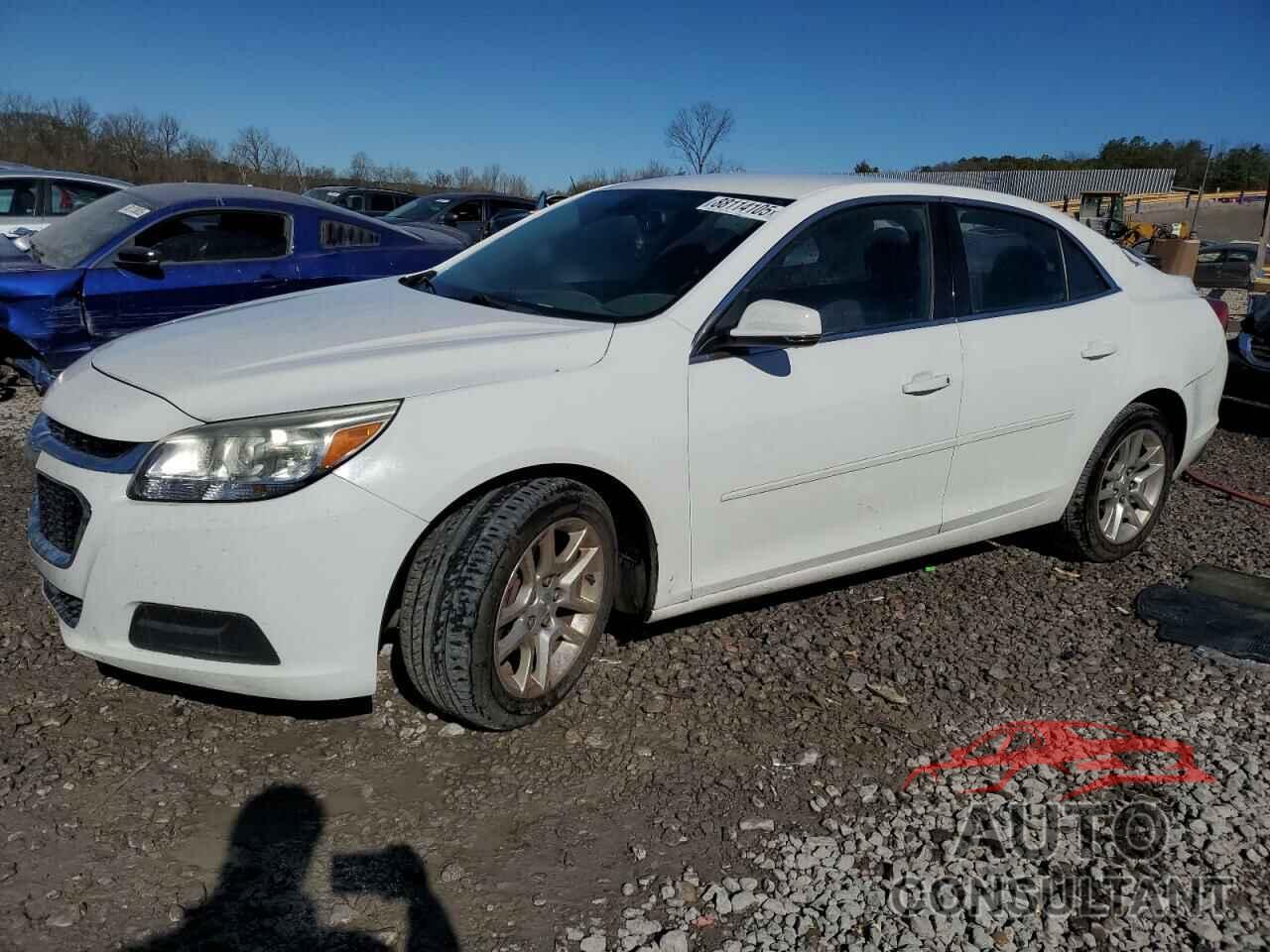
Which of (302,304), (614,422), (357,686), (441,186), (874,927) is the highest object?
(441,186)

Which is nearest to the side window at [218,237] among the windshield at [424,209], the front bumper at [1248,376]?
the front bumper at [1248,376]

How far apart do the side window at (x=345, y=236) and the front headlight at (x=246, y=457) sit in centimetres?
461

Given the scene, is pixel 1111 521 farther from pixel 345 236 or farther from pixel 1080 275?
pixel 345 236

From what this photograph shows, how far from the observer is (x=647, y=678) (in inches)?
134

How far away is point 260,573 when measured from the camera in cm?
247

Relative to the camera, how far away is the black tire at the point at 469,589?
2684 mm

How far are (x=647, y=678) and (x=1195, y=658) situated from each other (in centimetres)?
205

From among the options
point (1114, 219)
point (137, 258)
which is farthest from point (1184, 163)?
point (137, 258)

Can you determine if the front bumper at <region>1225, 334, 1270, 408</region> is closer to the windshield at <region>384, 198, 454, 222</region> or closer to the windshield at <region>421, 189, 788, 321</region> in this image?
the windshield at <region>421, 189, 788, 321</region>

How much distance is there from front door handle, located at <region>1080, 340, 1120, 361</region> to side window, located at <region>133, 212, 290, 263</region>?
4998 millimetres

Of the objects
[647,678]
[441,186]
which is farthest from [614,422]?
[441,186]

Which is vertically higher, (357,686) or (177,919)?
(357,686)

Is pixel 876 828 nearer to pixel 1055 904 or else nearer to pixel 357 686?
pixel 1055 904

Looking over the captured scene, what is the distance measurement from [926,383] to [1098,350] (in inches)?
42.2
